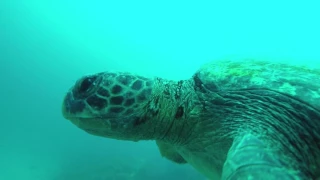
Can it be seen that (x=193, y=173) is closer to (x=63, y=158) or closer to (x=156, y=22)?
(x=63, y=158)

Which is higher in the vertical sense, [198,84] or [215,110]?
[198,84]

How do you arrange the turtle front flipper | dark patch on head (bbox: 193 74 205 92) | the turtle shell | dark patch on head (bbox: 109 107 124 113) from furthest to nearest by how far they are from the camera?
dark patch on head (bbox: 193 74 205 92) < dark patch on head (bbox: 109 107 124 113) < the turtle shell < the turtle front flipper

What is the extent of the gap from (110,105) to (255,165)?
1387 millimetres

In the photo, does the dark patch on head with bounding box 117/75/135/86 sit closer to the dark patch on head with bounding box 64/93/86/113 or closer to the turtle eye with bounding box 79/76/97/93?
the turtle eye with bounding box 79/76/97/93

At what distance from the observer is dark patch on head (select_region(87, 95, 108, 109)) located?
250 cm

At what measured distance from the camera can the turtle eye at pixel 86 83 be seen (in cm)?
263

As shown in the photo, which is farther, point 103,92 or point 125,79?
point 125,79

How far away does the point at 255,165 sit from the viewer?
1576mm

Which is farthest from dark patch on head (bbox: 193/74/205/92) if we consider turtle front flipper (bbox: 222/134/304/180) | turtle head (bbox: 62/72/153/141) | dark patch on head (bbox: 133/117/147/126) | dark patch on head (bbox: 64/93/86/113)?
dark patch on head (bbox: 64/93/86/113)

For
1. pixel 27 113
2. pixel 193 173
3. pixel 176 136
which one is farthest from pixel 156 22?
pixel 176 136

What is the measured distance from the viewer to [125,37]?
226ft

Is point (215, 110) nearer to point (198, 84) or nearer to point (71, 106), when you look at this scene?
point (198, 84)

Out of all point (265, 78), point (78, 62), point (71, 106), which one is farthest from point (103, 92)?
point (78, 62)

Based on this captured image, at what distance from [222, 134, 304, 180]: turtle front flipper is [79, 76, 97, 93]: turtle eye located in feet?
4.89
